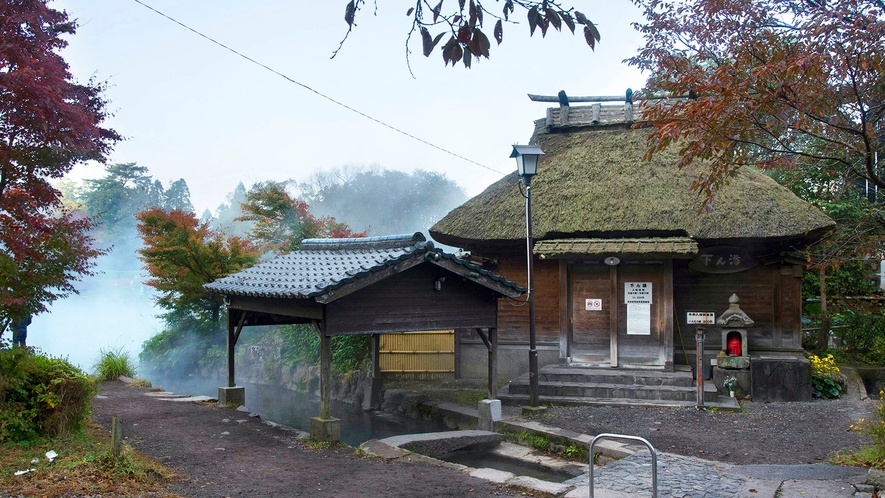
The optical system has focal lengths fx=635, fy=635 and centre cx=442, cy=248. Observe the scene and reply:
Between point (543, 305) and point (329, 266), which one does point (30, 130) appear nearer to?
point (329, 266)

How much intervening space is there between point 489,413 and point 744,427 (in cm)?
380

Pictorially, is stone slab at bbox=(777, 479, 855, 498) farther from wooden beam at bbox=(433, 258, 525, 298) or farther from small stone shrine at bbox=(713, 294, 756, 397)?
small stone shrine at bbox=(713, 294, 756, 397)

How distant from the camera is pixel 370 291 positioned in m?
8.78

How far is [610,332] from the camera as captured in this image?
1282cm

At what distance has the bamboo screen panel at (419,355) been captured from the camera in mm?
14430

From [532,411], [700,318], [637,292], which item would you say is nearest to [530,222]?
[532,411]

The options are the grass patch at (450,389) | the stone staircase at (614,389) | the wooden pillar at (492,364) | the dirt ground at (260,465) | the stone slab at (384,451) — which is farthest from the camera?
the grass patch at (450,389)

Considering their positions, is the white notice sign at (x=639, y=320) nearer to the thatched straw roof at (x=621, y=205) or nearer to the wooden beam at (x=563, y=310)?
the wooden beam at (x=563, y=310)

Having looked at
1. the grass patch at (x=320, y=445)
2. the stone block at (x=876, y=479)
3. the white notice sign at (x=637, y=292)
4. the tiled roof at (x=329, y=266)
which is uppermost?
the tiled roof at (x=329, y=266)

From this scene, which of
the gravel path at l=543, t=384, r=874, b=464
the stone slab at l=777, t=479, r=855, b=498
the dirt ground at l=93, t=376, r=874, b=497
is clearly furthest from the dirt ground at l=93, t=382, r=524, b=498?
the gravel path at l=543, t=384, r=874, b=464

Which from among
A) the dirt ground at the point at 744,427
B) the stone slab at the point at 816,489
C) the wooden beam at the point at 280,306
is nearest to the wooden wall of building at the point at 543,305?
the dirt ground at the point at 744,427

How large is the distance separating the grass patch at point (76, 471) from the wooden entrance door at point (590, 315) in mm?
8526

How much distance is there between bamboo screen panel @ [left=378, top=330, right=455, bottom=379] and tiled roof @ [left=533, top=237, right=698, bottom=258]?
10.8 ft

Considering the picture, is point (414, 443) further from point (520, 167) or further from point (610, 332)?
point (610, 332)
